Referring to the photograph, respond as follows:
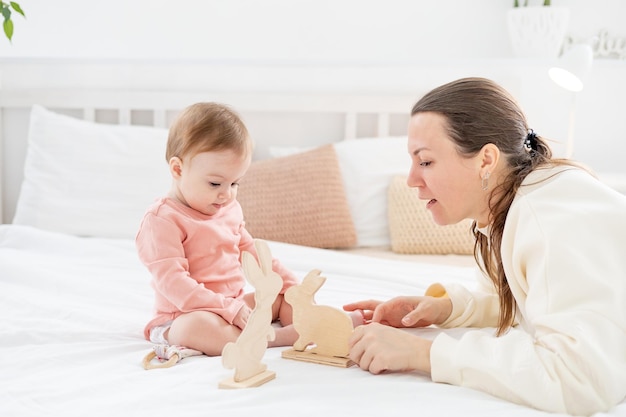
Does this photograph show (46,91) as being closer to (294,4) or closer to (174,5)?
(174,5)

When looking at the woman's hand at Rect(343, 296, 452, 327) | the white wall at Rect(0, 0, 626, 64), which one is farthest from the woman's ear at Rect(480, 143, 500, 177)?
the white wall at Rect(0, 0, 626, 64)

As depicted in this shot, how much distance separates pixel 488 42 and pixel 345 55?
1.78 ft

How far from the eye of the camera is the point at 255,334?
1.05 m

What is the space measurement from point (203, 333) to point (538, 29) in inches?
76.1

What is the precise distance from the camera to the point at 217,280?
140 cm

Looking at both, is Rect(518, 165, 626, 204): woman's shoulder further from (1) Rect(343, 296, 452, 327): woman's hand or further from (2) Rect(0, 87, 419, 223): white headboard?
(2) Rect(0, 87, 419, 223): white headboard

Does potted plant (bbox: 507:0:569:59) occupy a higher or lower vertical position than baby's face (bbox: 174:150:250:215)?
higher

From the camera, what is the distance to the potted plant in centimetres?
266

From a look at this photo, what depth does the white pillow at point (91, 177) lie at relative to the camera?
93.9 inches

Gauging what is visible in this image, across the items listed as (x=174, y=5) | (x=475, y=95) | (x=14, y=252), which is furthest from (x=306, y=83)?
(x=475, y=95)

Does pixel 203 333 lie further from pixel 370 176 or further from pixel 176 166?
pixel 370 176

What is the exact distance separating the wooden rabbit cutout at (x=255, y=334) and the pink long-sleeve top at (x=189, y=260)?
23 centimetres

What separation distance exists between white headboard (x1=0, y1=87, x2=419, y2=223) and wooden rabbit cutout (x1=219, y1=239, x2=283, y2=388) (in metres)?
1.76

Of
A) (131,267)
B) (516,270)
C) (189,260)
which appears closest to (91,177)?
(131,267)
